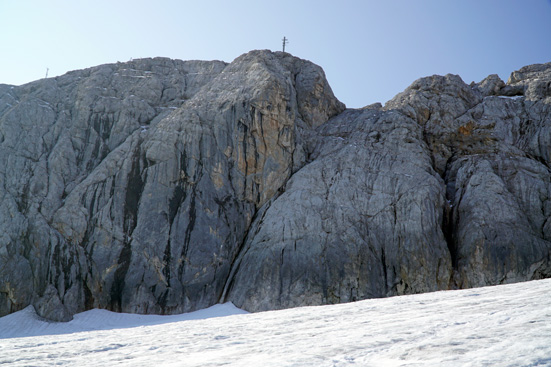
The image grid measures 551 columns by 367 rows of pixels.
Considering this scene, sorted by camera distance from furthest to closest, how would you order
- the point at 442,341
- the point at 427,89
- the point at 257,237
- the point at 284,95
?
1. the point at 427,89
2. the point at 284,95
3. the point at 257,237
4. the point at 442,341

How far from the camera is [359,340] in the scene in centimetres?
817

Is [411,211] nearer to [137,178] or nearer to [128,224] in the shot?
[128,224]

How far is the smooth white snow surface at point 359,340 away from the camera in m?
6.61

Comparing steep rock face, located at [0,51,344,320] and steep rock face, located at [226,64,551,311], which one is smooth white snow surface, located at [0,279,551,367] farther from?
steep rock face, located at [0,51,344,320]

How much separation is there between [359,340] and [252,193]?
2419 cm

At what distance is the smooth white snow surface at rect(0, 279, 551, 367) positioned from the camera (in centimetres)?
661

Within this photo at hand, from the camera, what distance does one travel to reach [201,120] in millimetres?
33031

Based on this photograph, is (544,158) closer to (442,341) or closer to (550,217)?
(550,217)

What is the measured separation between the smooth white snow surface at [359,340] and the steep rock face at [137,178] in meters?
15.7

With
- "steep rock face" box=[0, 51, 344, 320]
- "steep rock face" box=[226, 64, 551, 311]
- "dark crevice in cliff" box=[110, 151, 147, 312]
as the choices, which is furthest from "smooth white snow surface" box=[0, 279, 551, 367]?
"steep rock face" box=[0, 51, 344, 320]

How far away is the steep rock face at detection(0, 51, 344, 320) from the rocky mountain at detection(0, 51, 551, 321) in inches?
4.3

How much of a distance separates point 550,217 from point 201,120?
25423mm

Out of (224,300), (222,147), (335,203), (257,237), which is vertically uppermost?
(222,147)

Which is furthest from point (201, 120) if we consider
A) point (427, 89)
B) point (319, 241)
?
point (427, 89)
